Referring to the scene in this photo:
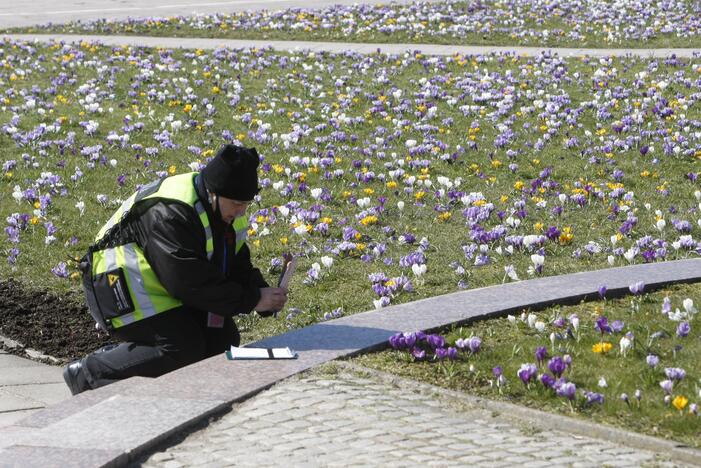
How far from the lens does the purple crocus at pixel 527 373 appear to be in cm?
590

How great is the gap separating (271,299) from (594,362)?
1769mm

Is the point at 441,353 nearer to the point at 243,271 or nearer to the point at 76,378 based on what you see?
the point at 243,271

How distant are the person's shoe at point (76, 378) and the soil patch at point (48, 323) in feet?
2.77

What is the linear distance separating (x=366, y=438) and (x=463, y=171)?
6.20 m

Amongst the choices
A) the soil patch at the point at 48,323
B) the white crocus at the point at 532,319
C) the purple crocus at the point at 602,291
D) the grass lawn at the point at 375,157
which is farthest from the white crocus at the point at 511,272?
the soil patch at the point at 48,323

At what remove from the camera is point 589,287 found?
7.59m

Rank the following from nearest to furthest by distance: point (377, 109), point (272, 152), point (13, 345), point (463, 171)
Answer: point (13, 345)
point (463, 171)
point (272, 152)
point (377, 109)

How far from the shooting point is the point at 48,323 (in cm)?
812

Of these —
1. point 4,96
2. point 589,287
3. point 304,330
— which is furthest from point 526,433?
point 4,96

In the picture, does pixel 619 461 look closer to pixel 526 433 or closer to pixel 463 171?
pixel 526 433

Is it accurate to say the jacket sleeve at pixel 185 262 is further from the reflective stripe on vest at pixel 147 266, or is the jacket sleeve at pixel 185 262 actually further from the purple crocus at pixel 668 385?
the purple crocus at pixel 668 385

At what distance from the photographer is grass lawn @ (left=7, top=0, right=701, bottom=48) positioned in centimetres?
1839

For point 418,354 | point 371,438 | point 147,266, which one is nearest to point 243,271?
point 147,266

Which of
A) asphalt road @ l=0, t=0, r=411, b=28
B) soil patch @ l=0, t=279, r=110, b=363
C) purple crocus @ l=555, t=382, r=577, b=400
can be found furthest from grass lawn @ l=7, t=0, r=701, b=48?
purple crocus @ l=555, t=382, r=577, b=400
